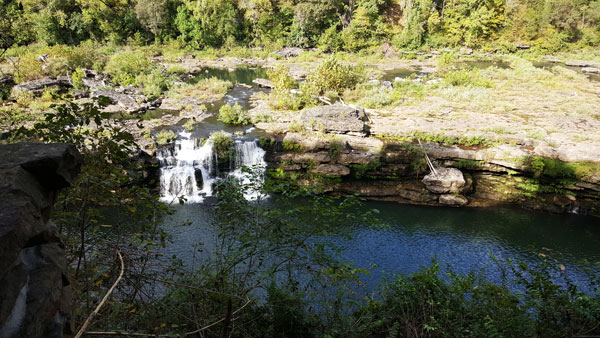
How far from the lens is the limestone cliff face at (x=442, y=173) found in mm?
11656

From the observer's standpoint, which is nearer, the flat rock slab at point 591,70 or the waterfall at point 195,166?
the waterfall at point 195,166

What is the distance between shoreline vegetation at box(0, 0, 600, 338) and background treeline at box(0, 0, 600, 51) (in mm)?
227

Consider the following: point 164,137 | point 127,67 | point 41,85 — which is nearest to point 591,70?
point 164,137

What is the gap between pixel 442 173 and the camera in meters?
12.4

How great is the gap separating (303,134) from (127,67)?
59.3ft

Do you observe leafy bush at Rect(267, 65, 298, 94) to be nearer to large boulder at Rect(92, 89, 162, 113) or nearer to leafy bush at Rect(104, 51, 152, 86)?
large boulder at Rect(92, 89, 162, 113)

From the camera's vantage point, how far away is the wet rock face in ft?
5.15

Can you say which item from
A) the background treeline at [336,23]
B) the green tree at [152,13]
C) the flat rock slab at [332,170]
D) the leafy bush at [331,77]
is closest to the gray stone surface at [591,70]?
the background treeline at [336,23]

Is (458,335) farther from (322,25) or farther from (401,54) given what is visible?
(322,25)

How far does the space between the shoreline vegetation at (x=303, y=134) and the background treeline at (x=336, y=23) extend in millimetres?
227

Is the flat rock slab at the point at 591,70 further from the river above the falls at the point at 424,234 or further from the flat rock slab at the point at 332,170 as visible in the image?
the flat rock slab at the point at 332,170

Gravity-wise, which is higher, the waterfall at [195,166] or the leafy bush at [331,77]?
the leafy bush at [331,77]

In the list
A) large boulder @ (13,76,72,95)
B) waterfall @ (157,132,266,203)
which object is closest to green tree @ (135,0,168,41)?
large boulder @ (13,76,72,95)

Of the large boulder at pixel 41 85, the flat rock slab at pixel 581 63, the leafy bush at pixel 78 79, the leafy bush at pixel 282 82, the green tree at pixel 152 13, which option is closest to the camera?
the large boulder at pixel 41 85
